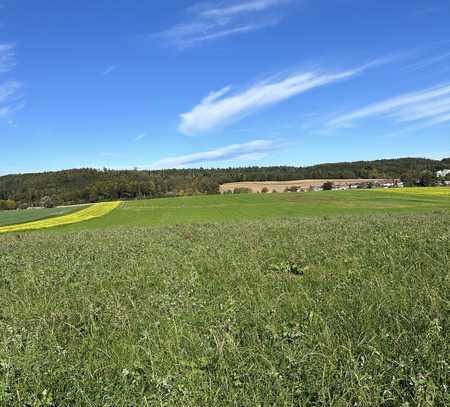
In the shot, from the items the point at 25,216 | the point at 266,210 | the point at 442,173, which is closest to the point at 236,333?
the point at 266,210

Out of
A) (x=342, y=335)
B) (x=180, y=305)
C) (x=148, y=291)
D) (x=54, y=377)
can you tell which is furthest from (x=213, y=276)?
(x=54, y=377)

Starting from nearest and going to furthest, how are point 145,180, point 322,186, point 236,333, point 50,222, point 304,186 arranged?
point 236,333, point 50,222, point 322,186, point 304,186, point 145,180

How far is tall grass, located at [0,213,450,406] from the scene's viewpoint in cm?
334

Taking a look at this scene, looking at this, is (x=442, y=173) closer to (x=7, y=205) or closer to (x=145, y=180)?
(x=145, y=180)

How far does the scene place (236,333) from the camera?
4.60 metres

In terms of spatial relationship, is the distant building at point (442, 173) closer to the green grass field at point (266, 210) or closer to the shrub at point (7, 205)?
the green grass field at point (266, 210)

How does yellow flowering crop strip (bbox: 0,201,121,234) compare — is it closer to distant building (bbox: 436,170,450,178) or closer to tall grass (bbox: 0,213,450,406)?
tall grass (bbox: 0,213,450,406)

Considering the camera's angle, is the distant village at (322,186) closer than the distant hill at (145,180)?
Yes

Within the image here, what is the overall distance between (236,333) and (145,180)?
506ft

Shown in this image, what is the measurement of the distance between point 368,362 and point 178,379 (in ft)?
6.30

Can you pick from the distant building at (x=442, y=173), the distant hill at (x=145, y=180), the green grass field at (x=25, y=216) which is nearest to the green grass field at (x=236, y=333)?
the green grass field at (x=25, y=216)

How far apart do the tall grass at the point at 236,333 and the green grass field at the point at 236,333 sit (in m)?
0.02

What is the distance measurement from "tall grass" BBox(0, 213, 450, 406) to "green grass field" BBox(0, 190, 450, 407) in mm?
22

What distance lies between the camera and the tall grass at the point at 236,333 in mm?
3338
